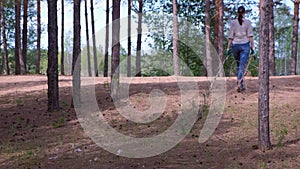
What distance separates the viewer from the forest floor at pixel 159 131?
548 cm

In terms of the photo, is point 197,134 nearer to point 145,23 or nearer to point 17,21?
Answer: point 17,21

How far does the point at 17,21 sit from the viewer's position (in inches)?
928

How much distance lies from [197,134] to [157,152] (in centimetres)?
112

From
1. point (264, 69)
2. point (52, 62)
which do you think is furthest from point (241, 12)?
point (52, 62)

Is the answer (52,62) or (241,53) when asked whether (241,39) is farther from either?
(52,62)

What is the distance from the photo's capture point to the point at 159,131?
7258 millimetres

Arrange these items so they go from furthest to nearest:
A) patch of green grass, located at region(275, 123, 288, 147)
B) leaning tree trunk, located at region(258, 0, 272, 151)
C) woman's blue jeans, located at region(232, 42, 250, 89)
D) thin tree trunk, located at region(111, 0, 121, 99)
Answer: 1. thin tree trunk, located at region(111, 0, 121, 99)
2. woman's blue jeans, located at region(232, 42, 250, 89)
3. patch of green grass, located at region(275, 123, 288, 147)
4. leaning tree trunk, located at region(258, 0, 272, 151)

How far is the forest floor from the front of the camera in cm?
548

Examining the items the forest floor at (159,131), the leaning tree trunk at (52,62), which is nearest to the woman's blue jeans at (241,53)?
the forest floor at (159,131)

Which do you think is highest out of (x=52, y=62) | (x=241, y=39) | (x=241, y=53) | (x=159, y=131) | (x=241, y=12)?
(x=241, y=12)

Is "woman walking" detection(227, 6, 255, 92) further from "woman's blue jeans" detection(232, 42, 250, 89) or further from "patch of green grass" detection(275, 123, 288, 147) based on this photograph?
"patch of green grass" detection(275, 123, 288, 147)

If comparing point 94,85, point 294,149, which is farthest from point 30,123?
point 294,149

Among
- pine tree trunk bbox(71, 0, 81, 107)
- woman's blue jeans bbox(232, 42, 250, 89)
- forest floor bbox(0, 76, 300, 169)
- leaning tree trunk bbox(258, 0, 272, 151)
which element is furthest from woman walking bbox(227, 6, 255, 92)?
pine tree trunk bbox(71, 0, 81, 107)

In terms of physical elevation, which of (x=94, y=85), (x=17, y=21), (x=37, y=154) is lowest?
(x=37, y=154)
